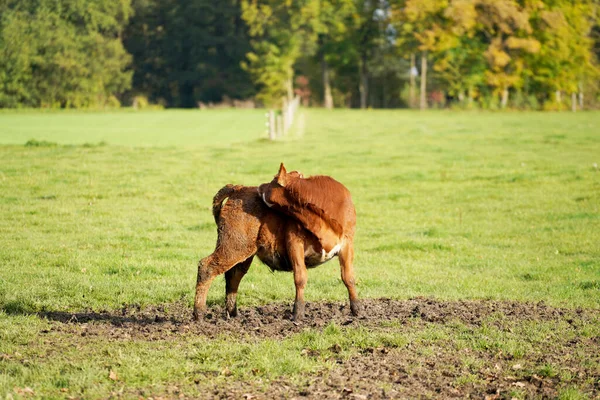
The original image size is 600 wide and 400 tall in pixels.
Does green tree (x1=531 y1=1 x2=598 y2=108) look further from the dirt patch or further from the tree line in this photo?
the dirt patch

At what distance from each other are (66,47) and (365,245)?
253ft

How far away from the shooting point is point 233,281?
31.2 ft

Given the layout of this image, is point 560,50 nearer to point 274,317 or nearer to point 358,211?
point 358,211

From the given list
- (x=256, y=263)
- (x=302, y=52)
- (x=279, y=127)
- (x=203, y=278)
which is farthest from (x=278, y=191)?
(x=302, y=52)

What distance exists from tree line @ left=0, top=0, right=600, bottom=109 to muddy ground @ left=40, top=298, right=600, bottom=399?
2873 inches

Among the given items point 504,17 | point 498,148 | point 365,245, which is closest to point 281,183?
point 365,245

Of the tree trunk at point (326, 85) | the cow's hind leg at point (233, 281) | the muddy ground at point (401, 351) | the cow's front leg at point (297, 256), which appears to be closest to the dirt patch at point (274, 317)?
the muddy ground at point (401, 351)

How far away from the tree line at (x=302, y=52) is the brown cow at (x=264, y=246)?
73518mm

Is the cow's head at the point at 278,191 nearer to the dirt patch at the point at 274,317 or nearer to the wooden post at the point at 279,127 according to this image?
the dirt patch at the point at 274,317

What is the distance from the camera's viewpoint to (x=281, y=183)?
8758 mm

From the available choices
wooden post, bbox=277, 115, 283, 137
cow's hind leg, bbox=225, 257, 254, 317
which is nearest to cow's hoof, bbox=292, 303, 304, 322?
cow's hind leg, bbox=225, 257, 254, 317

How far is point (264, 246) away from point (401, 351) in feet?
6.20

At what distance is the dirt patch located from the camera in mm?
8938

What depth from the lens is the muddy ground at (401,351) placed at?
7.18 meters
